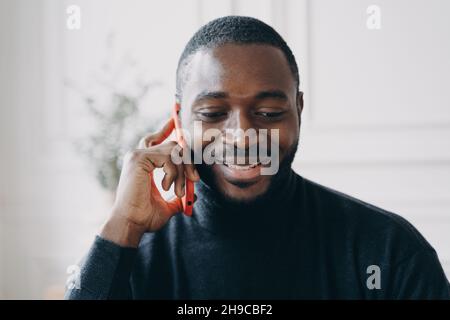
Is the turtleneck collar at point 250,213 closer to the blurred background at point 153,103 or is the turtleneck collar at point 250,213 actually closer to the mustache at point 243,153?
the mustache at point 243,153

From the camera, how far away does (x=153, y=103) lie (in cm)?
161

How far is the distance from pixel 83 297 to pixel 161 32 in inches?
41.4

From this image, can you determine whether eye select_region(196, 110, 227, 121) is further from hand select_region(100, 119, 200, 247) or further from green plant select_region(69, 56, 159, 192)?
green plant select_region(69, 56, 159, 192)

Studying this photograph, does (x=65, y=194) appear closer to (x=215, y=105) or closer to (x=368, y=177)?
(x=368, y=177)

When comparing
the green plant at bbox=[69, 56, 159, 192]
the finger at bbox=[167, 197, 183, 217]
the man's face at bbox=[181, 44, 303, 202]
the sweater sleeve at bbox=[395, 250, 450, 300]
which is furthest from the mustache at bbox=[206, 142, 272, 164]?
the green plant at bbox=[69, 56, 159, 192]

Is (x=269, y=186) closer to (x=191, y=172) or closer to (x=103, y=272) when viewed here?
(x=191, y=172)

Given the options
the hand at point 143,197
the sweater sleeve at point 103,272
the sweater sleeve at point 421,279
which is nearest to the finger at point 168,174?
the hand at point 143,197

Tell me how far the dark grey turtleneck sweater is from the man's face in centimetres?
4

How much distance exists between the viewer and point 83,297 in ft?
2.42

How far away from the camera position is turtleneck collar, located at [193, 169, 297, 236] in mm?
789

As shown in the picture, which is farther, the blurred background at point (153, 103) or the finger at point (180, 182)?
the blurred background at point (153, 103)

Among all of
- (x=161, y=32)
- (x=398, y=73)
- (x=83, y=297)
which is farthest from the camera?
(x=161, y=32)

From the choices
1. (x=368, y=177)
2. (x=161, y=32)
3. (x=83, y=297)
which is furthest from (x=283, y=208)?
(x=161, y=32)

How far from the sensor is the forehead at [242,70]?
2.39ft
